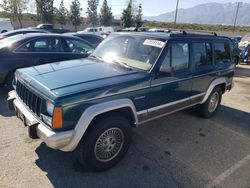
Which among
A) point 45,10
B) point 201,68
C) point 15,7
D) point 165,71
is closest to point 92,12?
point 45,10

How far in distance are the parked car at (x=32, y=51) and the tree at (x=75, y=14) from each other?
3755 centimetres

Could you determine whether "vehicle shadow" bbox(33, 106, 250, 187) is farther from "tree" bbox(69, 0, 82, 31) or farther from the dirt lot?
"tree" bbox(69, 0, 82, 31)

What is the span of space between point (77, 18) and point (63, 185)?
42.5 metres

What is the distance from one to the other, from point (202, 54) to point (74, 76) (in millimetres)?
2666

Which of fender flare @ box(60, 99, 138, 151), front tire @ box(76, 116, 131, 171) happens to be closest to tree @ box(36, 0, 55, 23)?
front tire @ box(76, 116, 131, 171)

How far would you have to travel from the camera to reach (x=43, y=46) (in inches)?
245

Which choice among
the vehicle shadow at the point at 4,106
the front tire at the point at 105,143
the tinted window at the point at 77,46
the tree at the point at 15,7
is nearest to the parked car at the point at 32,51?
the tinted window at the point at 77,46

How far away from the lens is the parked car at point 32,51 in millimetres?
5605

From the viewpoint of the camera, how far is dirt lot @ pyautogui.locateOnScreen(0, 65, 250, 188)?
9.91ft

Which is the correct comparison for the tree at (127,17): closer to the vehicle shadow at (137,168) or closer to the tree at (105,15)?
the tree at (105,15)

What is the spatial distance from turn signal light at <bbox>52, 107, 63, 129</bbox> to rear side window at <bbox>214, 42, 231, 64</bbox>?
3.69m

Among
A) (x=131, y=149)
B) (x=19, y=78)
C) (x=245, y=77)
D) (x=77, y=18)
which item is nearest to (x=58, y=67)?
(x=19, y=78)

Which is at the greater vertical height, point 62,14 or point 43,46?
point 62,14

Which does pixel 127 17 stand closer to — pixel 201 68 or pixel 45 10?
pixel 45 10
